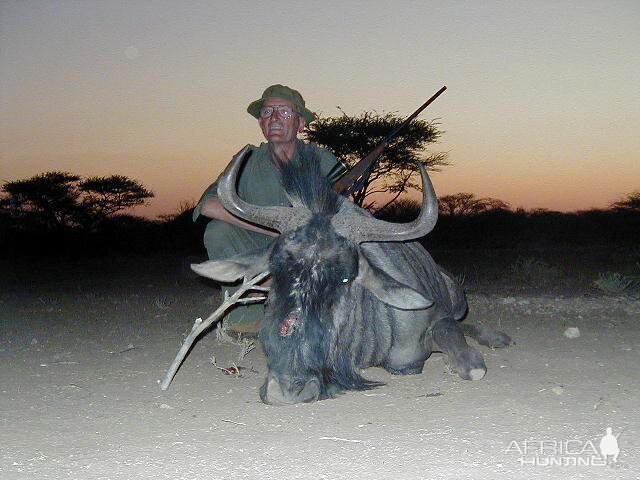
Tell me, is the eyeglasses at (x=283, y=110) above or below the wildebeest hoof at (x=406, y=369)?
above

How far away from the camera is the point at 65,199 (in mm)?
22781

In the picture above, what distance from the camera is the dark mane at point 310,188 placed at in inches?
135

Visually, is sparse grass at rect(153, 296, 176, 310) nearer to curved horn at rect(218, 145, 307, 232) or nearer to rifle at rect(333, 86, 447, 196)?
rifle at rect(333, 86, 447, 196)

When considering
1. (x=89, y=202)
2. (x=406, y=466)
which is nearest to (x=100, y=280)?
(x=406, y=466)

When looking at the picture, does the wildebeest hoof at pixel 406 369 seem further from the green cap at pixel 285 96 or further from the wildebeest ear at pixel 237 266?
the green cap at pixel 285 96

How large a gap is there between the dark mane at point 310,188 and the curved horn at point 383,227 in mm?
80

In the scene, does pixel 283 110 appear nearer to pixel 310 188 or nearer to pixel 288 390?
pixel 310 188

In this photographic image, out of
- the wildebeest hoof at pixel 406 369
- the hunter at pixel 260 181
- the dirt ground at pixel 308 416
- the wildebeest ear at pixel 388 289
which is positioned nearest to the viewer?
the dirt ground at pixel 308 416

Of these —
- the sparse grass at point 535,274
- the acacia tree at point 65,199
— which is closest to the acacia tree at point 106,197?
the acacia tree at point 65,199

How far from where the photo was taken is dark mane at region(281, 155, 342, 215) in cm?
342

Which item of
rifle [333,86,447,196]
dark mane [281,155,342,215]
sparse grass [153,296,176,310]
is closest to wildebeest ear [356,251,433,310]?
dark mane [281,155,342,215]

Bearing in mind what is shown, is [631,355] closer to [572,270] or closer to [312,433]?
[312,433]

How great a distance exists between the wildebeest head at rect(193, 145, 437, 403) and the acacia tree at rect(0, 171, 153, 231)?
67.2 feet

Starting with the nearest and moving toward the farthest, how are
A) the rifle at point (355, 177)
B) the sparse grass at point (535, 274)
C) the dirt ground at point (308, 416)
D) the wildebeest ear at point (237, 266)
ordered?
the dirt ground at point (308, 416)
the wildebeest ear at point (237, 266)
the rifle at point (355, 177)
the sparse grass at point (535, 274)
